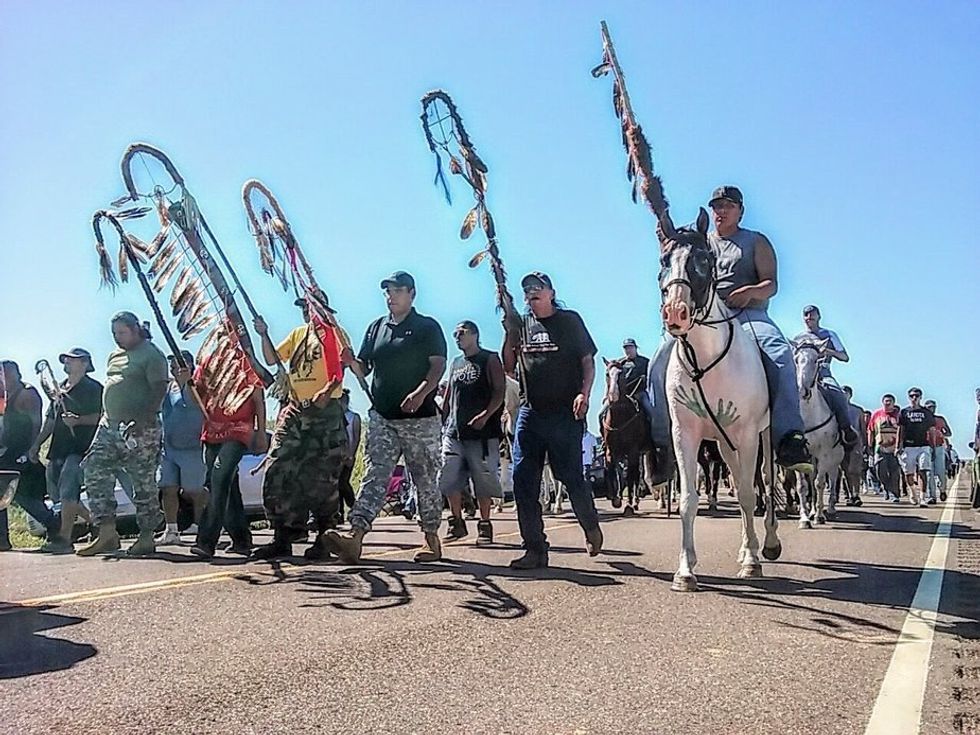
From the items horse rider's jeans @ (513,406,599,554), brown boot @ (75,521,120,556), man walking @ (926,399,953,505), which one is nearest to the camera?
horse rider's jeans @ (513,406,599,554)

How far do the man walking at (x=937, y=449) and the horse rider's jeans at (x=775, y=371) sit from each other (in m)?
14.1

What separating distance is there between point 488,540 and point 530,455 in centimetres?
246

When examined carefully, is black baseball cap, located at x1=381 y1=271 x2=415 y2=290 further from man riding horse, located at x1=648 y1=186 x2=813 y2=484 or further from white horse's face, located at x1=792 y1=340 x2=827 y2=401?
white horse's face, located at x1=792 y1=340 x2=827 y2=401

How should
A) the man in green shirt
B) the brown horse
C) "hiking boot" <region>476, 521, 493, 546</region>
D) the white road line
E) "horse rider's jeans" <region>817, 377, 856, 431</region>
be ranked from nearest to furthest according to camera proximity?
the white road line → the man in green shirt → "hiking boot" <region>476, 521, 493, 546</region> → "horse rider's jeans" <region>817, 377, 856, 431</region> → the brown horse

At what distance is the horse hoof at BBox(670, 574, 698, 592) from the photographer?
661 cm

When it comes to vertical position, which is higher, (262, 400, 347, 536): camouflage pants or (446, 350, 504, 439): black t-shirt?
(446, 350, 504, 439): black t-shirt

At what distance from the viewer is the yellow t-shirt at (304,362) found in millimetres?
8523

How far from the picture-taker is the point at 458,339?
1112 centimetres

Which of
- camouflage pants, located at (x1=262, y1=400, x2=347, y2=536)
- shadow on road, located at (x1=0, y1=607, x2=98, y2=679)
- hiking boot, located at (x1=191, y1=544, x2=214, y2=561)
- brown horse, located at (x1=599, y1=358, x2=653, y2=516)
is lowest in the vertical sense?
shadow on road, located at (x1=0, y1=607, x2=98, y2=679)

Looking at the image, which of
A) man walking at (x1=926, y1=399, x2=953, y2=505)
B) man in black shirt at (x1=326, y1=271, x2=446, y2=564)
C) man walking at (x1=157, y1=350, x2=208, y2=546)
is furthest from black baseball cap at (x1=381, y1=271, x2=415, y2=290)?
man walking at (x1=926, y1=399, x2=953, y2=505)

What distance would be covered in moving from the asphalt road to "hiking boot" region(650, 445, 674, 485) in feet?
16.0

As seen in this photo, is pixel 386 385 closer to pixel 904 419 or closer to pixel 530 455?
pixel 530 455

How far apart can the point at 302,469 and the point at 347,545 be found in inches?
38.8

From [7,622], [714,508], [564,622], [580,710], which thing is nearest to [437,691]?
[580,710]
